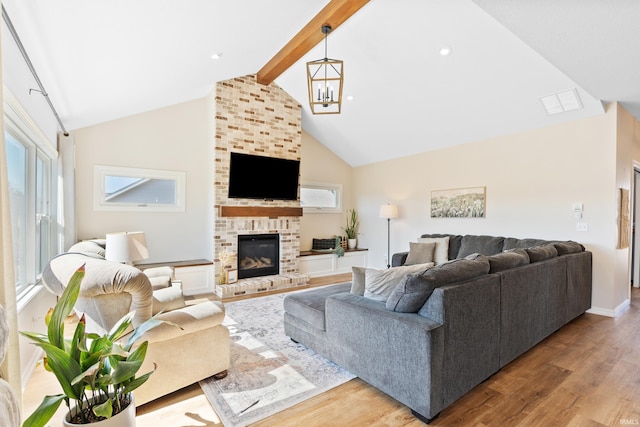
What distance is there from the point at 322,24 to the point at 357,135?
3.06 metres

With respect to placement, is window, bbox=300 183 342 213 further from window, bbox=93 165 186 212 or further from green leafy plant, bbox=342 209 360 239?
window, bbox=93 165 186 212

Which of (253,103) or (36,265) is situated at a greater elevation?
(253,103)

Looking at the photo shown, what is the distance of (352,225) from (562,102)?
4674 millimetres

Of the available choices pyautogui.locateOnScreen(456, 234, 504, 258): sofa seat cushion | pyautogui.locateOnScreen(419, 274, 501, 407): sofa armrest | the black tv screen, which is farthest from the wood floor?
the black tv screen

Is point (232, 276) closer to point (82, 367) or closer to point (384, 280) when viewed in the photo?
point (384, 280)

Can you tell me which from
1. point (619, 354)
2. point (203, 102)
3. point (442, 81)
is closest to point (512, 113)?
point (442, 81)

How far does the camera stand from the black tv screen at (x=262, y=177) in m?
5.45

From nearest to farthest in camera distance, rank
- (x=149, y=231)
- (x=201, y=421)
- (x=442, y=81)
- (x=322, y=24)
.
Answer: (x=201, y=421) < (x=322, y=24) < (x=442, y=81) < (x=149, y=231)

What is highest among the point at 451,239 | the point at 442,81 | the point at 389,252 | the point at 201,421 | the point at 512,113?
the point at 442,81

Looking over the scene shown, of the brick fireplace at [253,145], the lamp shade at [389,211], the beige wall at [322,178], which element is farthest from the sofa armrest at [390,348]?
the beige wall at [322,178]

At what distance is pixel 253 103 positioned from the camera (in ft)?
18.6

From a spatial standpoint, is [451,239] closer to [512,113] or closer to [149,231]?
[512,113]

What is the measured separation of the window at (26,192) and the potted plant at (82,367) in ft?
5.30

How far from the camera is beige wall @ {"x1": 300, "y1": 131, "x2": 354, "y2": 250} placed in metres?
7.01
